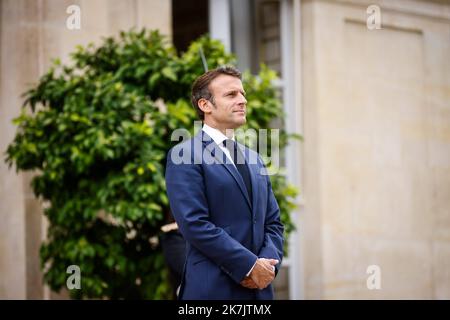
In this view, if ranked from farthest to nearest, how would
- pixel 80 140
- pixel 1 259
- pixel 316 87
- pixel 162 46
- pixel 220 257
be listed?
pixel 316 87 → pixel 1 259 → pixel 162 46 → pixel 80 140 → pixel 220 257

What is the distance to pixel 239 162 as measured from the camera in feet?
12.4

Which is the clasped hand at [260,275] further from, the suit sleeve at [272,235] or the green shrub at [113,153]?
the green shrub at [113,153]

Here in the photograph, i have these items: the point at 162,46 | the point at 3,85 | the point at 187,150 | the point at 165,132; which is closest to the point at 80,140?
the point at 165,132

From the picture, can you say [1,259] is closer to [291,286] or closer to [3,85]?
[3,85]

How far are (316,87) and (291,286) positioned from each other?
2049 mm

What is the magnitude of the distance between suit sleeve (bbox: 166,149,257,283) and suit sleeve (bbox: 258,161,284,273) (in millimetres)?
171

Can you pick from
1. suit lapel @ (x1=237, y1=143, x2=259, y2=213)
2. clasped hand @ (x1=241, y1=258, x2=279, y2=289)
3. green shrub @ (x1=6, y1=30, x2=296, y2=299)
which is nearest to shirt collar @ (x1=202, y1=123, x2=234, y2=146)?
suit lapel @ (x1=237, y1=143, x2=259, y2=213)

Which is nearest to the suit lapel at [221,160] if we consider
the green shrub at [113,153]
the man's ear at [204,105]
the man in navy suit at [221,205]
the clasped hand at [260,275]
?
the man in navy suit at [221,205]

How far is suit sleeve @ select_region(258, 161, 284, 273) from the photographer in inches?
146

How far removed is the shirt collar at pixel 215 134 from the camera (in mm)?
3750

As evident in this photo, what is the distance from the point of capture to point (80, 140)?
228 inches

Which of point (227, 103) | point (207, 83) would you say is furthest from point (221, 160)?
point (207, 83)

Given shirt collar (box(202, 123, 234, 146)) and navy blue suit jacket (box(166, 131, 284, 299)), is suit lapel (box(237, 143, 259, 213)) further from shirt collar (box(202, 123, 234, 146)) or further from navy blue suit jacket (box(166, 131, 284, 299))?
shirt collar (box(202, 123, 234, 146))

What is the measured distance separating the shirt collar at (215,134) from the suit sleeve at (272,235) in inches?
13.4
